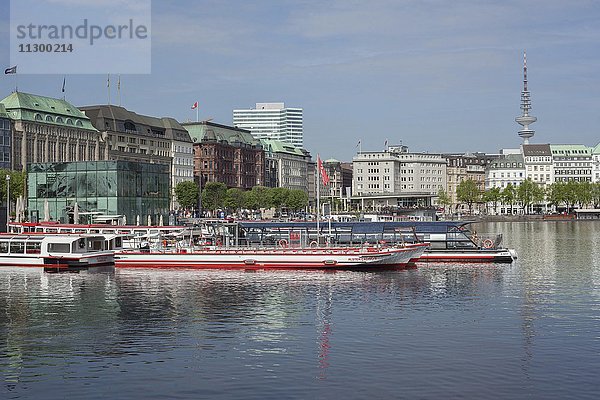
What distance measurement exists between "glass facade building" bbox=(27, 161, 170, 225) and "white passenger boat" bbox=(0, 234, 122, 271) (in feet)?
110

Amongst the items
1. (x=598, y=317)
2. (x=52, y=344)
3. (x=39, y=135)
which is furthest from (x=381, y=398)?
(x=39, y=135)

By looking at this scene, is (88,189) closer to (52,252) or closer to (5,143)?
(52,252)

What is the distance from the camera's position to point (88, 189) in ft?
408

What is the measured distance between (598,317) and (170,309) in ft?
85.3

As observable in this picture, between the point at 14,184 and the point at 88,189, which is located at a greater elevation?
the point at 14,184

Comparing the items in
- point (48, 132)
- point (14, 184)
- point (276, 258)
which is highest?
point (48, 132)

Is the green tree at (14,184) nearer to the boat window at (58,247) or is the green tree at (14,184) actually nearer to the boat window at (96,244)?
the boat window at (96,244)

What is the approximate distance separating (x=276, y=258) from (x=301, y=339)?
132 feet

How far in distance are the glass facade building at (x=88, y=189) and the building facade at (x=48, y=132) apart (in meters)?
42.4

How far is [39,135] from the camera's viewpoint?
17475 cm

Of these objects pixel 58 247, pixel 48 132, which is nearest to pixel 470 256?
pixel 58 247

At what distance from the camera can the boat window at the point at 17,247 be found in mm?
86706

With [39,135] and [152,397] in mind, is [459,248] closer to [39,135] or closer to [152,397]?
[152,397]

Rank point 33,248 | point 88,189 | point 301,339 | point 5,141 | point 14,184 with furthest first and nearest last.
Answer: point 5,141 → point 14,184 → point 88,189 → point 33,248 → point 301,339
